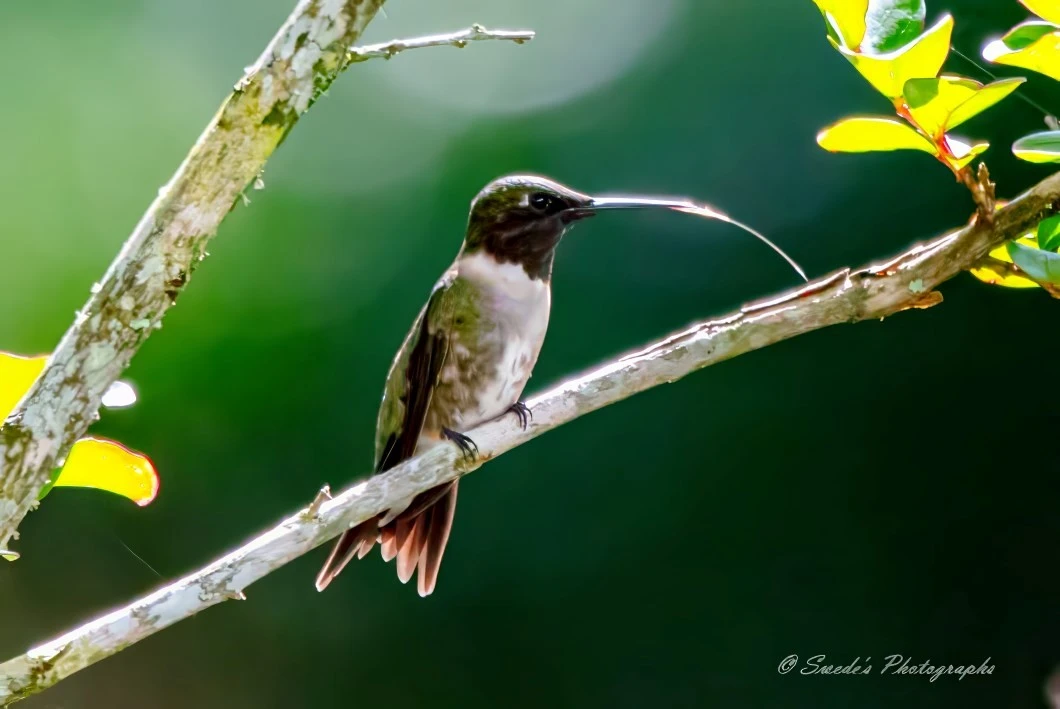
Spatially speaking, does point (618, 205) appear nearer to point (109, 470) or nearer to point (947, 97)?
point (947, 97)

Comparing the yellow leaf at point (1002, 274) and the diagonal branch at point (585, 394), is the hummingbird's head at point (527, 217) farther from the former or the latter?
the yellow leaf at point (1002, 274)

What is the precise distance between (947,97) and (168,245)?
0.71m

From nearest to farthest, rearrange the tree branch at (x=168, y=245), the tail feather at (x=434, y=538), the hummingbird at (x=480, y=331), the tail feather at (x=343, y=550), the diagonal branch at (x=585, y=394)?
the tree branch at (x=168, y=245)
the diagonal branch at (x=585, y=394)
the tail feather at (x=343, y=550)
the hummingbird at (x=480, y=331)
the tail feather at (x=434, y=538)

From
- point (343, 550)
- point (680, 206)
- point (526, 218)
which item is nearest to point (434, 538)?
point (343, 550)

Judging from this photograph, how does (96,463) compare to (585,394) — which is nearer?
(96,463)

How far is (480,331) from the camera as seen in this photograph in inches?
68.1

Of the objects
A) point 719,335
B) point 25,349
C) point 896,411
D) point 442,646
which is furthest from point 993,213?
point 25,349

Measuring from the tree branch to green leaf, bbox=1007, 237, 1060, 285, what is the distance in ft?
2.11

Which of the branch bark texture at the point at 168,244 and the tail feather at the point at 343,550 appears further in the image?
the tail feather at the point at 343,550

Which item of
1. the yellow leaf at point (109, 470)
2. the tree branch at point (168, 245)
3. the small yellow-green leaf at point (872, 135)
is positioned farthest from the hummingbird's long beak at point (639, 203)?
the yellow leaf at point (109, 470)

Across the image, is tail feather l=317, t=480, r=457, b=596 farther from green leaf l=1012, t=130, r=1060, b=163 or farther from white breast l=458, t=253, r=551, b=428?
green leaf l=1012, t=130, r=1060, b=163

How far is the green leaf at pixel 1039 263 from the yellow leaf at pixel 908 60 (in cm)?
19

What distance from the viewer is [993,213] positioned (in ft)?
3.37

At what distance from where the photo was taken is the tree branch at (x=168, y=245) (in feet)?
2.82
